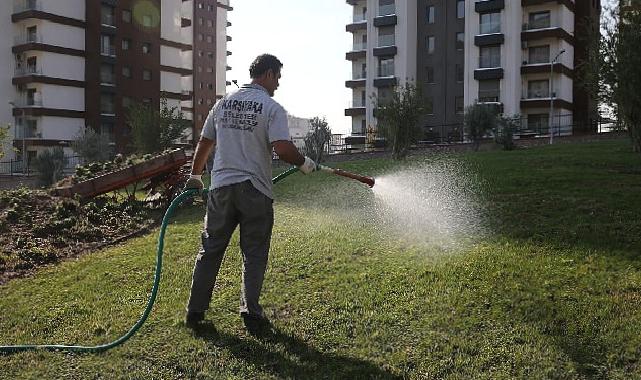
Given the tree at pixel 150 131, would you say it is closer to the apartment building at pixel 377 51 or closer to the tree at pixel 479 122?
the tree at pixel 479 122

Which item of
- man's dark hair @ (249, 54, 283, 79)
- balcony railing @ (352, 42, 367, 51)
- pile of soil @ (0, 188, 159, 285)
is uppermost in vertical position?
balcony railing @ (352, 42, 367, 51)

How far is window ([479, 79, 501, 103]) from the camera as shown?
51094 millimetres

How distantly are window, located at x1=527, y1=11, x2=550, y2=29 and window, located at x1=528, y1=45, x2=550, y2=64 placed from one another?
5.27ft

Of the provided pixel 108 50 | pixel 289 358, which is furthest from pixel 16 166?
pixel 289 358

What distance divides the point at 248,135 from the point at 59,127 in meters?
53.6

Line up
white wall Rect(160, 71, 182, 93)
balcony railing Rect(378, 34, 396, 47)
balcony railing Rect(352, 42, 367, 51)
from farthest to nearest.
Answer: white wall Rect(160, 71, 182, 93), balcony railing Rect(352, 42, 367, 51), balcony railing Rect(378, 34, 396, 47)

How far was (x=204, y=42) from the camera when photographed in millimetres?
82312

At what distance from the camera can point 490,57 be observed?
2036 inches

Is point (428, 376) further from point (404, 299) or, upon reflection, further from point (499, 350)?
point (404, 299)

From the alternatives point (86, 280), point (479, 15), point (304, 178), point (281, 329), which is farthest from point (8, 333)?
point (479, 15)

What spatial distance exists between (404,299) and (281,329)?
1.15m

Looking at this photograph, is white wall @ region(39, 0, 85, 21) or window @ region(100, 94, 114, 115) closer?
white wall @ region(39, 0, 85, 21)

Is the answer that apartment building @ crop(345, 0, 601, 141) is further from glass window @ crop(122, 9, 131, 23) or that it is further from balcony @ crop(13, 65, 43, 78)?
balcony @ crop(13, 65, 43, 78)

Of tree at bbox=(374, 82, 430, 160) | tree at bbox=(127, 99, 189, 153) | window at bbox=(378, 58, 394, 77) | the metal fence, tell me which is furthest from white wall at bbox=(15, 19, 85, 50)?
tree at bbox=(374, 82, 430, 160)
